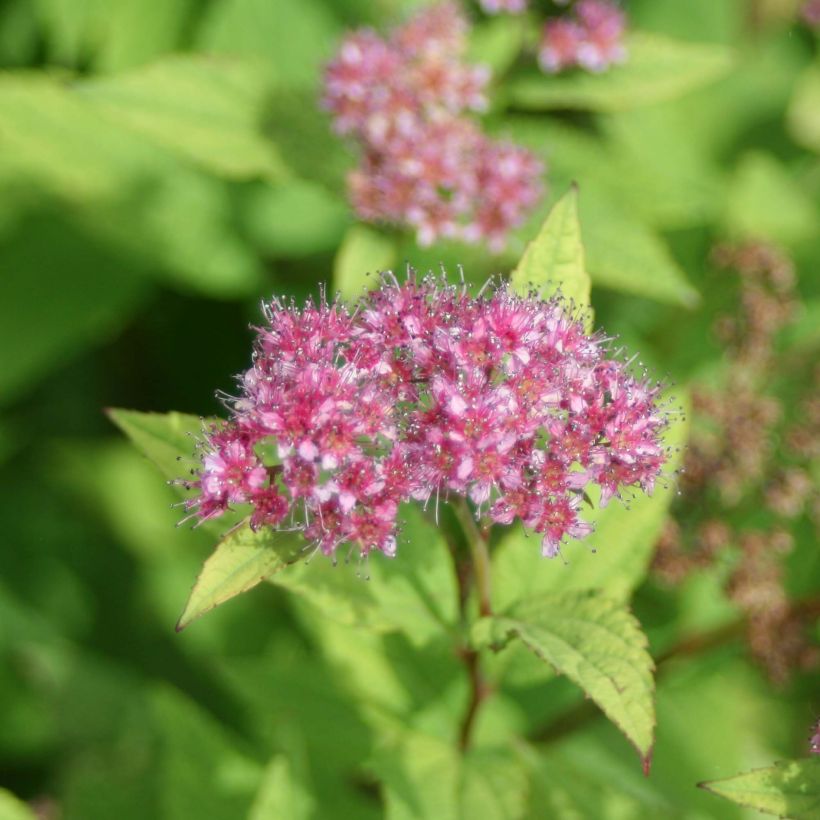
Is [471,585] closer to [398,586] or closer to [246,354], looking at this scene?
[398,586]

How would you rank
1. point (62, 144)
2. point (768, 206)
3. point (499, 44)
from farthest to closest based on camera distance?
1. point (768, 206)
2. point (62, 144)
3. point (499, 44)

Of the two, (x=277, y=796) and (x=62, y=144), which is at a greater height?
(x=62, y=144)

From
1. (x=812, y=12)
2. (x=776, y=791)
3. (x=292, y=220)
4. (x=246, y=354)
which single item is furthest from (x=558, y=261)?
(x=812, y=12)

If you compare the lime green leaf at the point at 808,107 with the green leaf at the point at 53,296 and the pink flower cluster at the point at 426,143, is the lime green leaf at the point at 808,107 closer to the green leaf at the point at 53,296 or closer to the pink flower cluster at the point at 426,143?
the pink flower cluster at the point at 426,143

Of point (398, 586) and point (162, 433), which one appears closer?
point (162, 433)

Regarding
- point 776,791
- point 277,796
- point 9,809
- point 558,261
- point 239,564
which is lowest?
point 9,809

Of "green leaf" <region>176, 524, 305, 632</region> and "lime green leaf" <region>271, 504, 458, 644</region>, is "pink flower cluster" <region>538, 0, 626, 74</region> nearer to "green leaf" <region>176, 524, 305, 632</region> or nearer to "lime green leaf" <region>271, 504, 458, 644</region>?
"lime green leaf" <region>271, 504, 458, 644</region>

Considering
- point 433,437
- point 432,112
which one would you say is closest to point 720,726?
point 433,437
